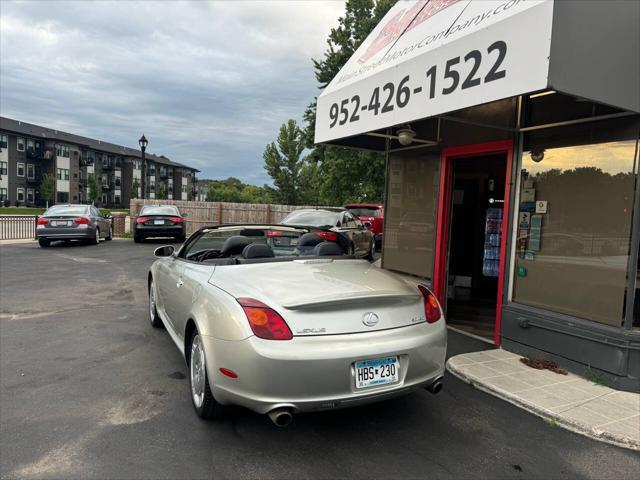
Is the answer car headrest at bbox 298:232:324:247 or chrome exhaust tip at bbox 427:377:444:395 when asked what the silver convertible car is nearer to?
chrome exhaust tip at bbox 427:377:444:395

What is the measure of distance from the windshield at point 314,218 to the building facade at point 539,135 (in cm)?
442

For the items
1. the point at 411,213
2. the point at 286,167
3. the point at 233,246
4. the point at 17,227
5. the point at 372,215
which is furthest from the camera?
the point at 286,167

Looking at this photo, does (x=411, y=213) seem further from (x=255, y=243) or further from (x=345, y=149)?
(x=345, y=149)

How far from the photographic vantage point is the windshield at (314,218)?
→ 11023 millimetres

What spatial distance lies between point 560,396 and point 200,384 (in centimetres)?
303

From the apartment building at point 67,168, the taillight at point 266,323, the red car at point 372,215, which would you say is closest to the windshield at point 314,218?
the red car at point 372,215

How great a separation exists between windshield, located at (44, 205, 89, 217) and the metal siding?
15601 mm

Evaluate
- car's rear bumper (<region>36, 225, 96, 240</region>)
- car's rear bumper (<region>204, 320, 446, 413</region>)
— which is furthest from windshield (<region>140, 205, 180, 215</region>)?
car's rear bumper (<region>204, 320, 446, 413</region>)

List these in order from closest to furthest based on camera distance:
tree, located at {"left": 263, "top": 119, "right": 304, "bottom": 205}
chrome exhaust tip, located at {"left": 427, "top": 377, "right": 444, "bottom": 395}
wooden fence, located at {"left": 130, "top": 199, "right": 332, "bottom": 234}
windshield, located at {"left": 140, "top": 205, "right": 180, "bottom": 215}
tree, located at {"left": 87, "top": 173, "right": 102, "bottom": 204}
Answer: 1. chrome exhaust tip, located at {"left": 427, "top": 377, "right": 444, "bottom": 395}
2. windshield, located at {"left": 140, "top": 205, "right": 180, "bottom": 215}
3. wooden fence, located at {"left": 130, "top": 199, "right": 332, "bottom": 234}
4. tree, located at {"left": 263, "top": 119, "right": 304, "bottom": 205}
5. tree, located at {"left": 87, "top": 173, "right": 102, "bottom": 204}

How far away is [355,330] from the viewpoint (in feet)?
9.33

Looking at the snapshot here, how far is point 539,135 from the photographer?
16.4 ft

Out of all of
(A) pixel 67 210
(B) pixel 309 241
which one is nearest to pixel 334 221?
(B) pixel 309 241

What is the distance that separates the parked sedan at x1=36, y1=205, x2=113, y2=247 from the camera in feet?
48.0

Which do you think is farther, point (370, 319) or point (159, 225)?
point (159, 225)
